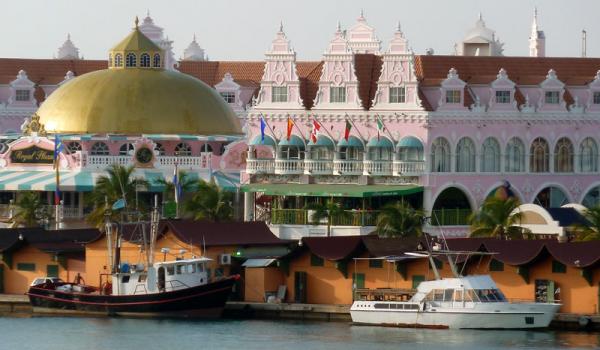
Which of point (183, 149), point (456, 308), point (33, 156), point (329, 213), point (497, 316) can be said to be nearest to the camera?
point (497, 316)

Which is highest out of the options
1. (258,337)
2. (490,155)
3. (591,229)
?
(490,155)

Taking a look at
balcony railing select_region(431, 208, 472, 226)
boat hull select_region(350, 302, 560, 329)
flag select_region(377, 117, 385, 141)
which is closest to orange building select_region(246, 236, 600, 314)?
boat hull select_region(350, 302, 560, 329)

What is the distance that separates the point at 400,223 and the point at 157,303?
622 inches

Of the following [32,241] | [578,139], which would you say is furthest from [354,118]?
[32,241]

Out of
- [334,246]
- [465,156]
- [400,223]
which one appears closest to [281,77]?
[465,156]

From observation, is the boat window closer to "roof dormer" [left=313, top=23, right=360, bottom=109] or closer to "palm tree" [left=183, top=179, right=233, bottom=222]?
"palm tree" [left=183, top=179, right=233, bottom=222]

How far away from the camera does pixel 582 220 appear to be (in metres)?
139

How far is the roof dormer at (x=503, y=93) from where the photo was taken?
5851 inches

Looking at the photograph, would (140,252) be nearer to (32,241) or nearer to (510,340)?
(32,241)

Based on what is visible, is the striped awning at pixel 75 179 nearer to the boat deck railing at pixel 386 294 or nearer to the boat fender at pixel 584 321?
the boat deck railing at pixel 386 294

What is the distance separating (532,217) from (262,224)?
15.2m

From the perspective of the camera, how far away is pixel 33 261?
12850 centimetres

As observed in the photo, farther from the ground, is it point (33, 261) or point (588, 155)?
point (588, 155)

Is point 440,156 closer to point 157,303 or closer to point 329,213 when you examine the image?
point 329,213
